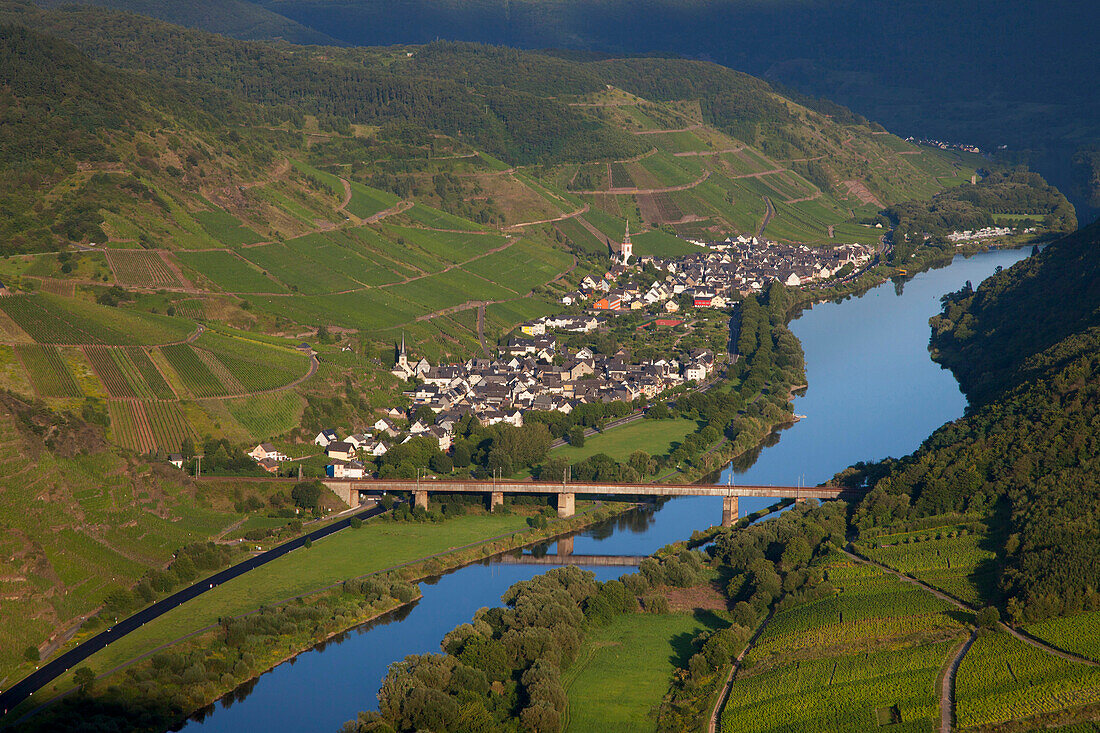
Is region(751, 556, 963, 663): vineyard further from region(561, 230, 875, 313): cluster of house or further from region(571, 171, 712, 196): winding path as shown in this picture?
region(571, 171, 712, 196): winding path

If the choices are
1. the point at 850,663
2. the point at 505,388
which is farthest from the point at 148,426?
the point at 850,663

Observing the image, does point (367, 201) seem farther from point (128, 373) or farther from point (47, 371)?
point (47, 371)

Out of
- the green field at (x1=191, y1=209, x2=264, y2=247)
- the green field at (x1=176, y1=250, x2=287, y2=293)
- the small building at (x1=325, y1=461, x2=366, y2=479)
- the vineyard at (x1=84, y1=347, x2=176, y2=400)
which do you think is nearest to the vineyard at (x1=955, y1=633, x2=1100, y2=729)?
the small building at (x1=325, y1=461, x2=366, y2=479)

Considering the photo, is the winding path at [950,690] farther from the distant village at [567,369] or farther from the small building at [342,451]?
the small building at [342,451]

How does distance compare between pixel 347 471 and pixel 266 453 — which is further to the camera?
pixel 266 453

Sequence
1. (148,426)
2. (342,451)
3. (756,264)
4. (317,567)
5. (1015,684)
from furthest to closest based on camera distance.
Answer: (756,264) → (342,451) → (148,426) → (317,567) → (1015,684)

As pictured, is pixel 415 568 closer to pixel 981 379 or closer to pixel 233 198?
pixel 981 379
